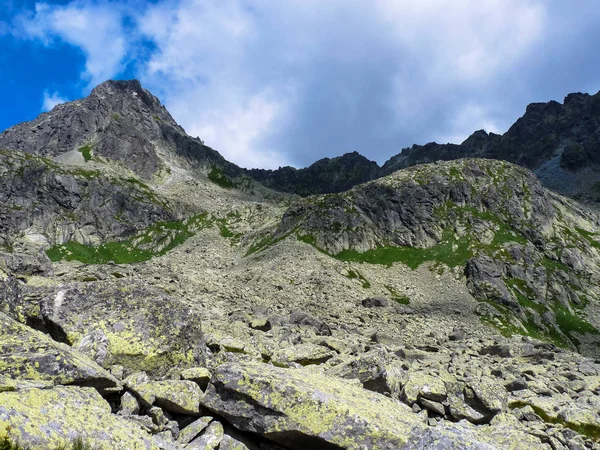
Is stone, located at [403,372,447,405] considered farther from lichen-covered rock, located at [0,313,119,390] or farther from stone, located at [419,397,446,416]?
lichen-covered rock, located at [0,313,119,390]

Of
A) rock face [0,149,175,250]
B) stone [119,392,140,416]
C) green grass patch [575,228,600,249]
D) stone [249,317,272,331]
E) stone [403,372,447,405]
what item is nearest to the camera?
stone [119,392,140,416]

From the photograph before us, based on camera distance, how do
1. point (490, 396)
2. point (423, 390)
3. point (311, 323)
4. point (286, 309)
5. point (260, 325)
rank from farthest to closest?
point (286, 309), point (311, 323), point (260, 325), point (490, 396), point (423, 390)

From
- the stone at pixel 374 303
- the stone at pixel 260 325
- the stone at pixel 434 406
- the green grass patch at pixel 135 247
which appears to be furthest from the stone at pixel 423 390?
the green grass patch at pixel 135 247

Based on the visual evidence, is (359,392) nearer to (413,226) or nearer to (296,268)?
(296,268)

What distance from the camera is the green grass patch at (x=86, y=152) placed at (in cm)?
15677

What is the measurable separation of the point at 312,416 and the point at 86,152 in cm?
18317

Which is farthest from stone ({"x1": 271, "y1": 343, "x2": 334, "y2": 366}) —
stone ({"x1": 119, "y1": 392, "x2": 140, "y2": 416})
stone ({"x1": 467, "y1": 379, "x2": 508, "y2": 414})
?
stone ({"x1": 119, "y1": 392, "x2": 140, "y2": 416})

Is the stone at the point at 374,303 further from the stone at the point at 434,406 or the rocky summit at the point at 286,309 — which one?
the stone at the point at 434,406

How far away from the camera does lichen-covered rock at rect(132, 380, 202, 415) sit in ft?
28.3

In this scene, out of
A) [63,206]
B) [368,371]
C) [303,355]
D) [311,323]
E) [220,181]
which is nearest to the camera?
[368,371]

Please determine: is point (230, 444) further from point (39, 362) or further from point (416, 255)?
point (416, 255)

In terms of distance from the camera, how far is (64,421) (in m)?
6.26

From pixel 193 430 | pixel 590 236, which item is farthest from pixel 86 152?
pixel 590 236

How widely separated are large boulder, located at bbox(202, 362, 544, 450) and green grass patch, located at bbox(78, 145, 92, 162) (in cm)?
17225
